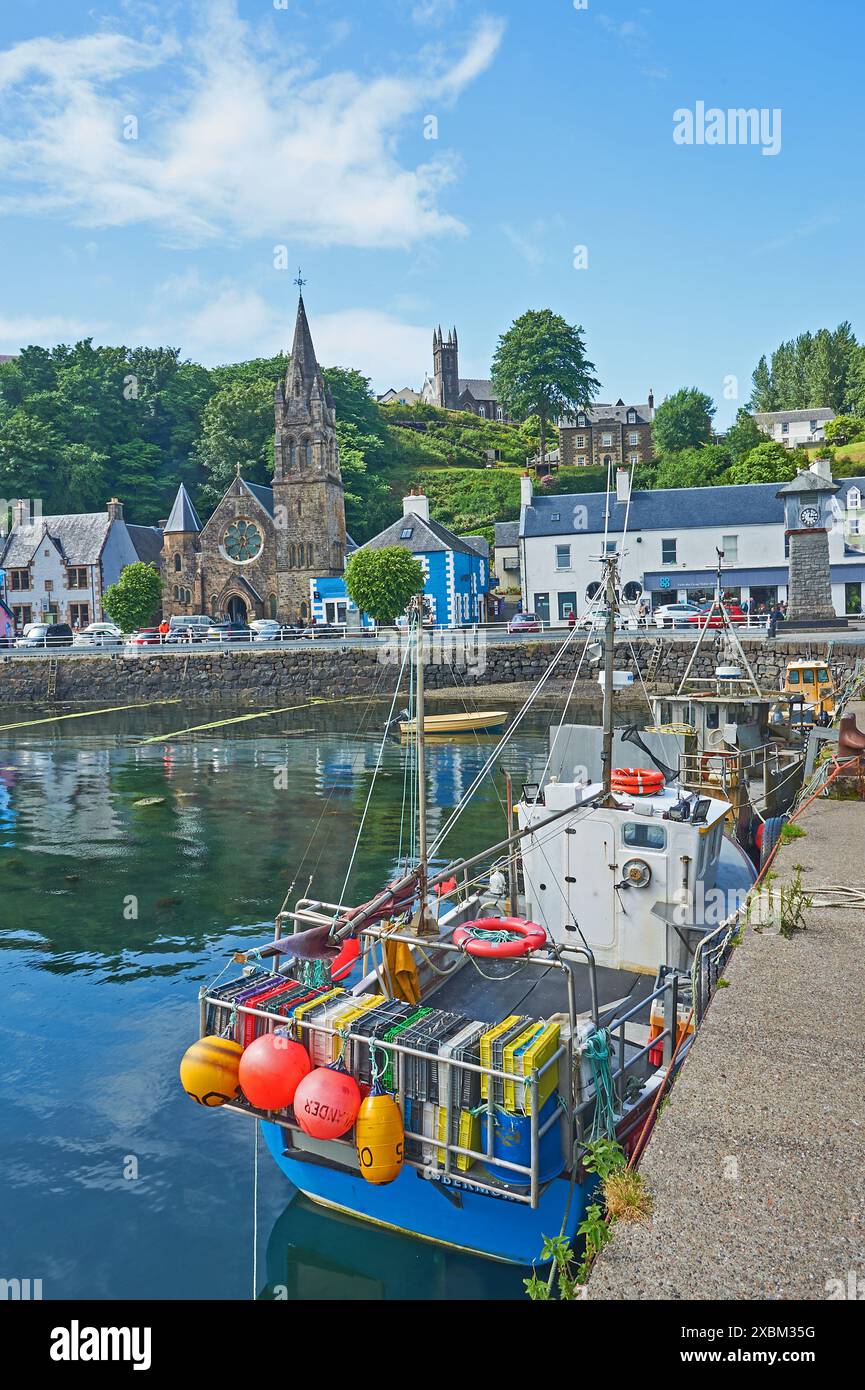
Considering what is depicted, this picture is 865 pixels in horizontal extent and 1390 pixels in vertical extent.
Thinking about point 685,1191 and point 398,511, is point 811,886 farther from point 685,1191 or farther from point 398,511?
point 398,511

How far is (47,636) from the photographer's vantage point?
65500 mm

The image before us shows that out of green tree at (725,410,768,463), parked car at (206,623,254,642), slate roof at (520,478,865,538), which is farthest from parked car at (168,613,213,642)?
green tree at (725,410,768,463)

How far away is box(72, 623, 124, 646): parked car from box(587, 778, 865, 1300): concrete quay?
60826 millimetres

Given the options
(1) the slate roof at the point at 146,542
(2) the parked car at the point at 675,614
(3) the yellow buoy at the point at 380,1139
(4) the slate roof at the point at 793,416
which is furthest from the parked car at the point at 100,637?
(4) the slate roof at the point at 793,416

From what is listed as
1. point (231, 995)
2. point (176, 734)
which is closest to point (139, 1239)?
point (231, 995)

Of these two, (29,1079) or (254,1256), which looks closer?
(254,1256)

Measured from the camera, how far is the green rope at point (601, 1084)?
8570 millimetres

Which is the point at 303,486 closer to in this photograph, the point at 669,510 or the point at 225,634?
the point at 225,634

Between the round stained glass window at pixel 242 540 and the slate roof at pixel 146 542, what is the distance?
27.0ft

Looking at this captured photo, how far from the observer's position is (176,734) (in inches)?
1817

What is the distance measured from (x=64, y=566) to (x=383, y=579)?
33.3 m

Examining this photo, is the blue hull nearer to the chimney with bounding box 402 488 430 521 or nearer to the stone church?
the chimney with bounding box 402 488 430 521

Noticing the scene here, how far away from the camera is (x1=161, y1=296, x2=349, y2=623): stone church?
75.4 metres
